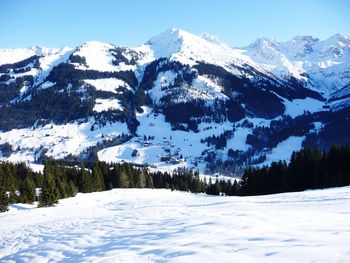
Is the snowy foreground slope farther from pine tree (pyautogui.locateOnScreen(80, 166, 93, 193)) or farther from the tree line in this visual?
pine tree (pyautogui.locateOnScreen(80, 166, 93, 193))

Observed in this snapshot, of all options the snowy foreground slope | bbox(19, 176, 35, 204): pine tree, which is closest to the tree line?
bbox(19, 176, 35, 204): pine tree

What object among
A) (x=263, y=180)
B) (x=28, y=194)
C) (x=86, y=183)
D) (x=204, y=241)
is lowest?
(x=204, y=241)

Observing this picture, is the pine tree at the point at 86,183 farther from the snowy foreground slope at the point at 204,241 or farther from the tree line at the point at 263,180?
the snowy foreground slope at the point at 204,241

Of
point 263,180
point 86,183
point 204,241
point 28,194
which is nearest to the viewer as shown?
point 204,241

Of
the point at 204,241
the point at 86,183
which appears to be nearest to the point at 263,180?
the point at 86,183

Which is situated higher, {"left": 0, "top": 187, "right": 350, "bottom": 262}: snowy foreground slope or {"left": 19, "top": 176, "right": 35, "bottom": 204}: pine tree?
{"left": 19, "top": 176, "right": 35, "bottom": 204}: pine tree

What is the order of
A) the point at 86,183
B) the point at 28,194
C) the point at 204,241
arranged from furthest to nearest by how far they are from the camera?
the point at 86,183 → the point at 28,194 → the point at 204,241

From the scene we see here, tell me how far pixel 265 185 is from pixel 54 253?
64.4 m

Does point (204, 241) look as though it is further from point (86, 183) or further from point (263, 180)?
point (86, 183)

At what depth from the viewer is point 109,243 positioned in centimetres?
2197

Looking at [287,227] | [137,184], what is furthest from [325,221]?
[137,184]

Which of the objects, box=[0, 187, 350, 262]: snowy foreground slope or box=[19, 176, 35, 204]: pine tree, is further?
box=[19, 176, 35, 204]: pine tree

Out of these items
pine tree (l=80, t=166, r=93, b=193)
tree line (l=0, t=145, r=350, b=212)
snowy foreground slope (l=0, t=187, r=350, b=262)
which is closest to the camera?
snowy foreground slope (l=0, t=187, r=350, b=262)

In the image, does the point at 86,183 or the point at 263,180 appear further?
the point at 86,183
